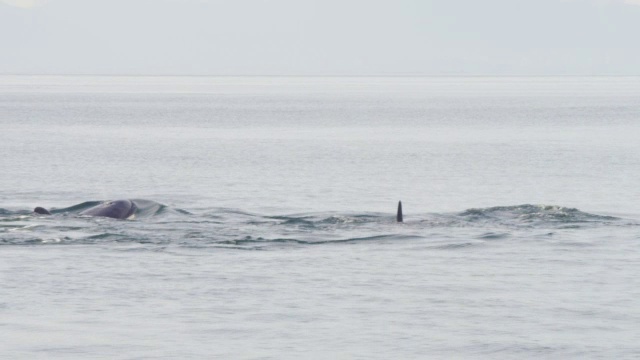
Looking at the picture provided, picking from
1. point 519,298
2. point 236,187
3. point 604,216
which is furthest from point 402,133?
point 519,298

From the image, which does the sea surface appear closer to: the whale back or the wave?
the wave

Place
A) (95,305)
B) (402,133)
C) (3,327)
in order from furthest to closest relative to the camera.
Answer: (402,133), (95,305), (3,327)

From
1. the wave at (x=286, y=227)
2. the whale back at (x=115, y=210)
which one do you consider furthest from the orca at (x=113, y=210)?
the wave at (x=286, y=227)

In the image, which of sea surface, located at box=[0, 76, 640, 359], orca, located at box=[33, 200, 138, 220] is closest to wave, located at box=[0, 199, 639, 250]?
sea surface, located at box=[0, 76, 640, 359]

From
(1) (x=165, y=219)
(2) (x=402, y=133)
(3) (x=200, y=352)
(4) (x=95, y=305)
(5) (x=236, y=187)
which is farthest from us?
(2) (x=402, y=133)

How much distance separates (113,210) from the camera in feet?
111

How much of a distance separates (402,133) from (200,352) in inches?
3149

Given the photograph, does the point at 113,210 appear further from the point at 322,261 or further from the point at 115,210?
the point at 322,261

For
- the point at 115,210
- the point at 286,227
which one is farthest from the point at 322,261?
the point at 115,210

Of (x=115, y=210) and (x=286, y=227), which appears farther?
(x=115, y=210)

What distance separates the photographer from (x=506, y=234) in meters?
32.0

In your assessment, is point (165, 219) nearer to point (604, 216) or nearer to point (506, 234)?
point (506, 234)

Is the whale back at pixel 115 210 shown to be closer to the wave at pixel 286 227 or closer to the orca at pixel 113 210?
the orca at pixel 113 210

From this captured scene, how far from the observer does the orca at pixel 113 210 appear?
3388 cm
